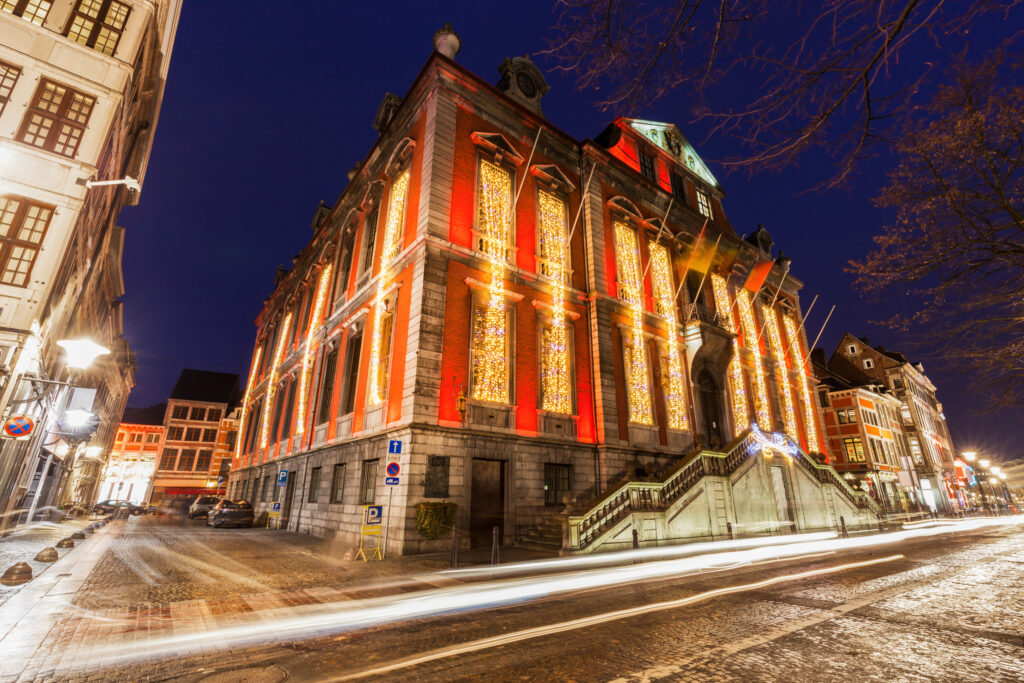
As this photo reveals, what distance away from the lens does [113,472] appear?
55.9 metres

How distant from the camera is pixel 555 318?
17719 millimetres

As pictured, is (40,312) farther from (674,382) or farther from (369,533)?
(674,382)

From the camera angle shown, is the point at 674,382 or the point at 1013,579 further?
the point at 674,382

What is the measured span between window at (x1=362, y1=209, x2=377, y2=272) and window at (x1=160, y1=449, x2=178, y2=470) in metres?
57.9

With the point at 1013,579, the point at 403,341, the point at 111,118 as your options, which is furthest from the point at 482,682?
the point at 111,118

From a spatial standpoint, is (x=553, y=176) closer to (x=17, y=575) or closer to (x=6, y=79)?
(x=6, y=79)

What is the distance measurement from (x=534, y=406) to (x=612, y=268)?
27.6 ft

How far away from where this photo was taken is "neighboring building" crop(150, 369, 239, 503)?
57969mm

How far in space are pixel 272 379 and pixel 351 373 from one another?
1639 cm

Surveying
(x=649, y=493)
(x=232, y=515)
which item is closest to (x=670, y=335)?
(x=649, y=493)

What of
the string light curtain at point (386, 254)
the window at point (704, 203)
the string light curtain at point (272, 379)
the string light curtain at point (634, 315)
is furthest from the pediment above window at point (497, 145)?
the string light curtain at point (272, 379)

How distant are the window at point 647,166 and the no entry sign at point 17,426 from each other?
92.2 ft

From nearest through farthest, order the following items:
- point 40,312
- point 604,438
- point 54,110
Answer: point 40,312 < point 54,110 < point 604,438

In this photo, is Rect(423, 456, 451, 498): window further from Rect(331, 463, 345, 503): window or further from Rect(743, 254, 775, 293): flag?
Rect(743, 254, 775, 293): flag
